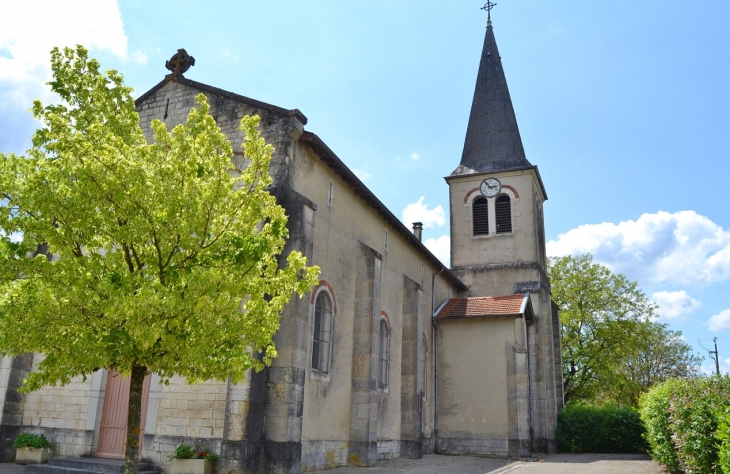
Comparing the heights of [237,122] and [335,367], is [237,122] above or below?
above

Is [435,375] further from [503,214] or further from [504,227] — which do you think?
[503,214]

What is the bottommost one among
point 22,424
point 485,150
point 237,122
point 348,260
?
point 22,424

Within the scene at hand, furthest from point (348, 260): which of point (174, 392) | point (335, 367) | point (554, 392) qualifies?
point (554, 392)

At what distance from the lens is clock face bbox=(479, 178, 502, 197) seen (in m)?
26.1

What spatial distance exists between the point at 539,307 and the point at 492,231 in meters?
4.32

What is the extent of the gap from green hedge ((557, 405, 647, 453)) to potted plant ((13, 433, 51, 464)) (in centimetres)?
1746

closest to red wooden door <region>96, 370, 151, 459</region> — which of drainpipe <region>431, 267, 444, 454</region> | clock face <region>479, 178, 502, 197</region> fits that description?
drainpipe <region>431, 267, 444, 454</region>

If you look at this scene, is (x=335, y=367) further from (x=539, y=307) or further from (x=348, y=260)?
(x=539, y=307)

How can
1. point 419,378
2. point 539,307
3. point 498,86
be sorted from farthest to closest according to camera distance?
point 498,86 → point 539,307 → point 419,378

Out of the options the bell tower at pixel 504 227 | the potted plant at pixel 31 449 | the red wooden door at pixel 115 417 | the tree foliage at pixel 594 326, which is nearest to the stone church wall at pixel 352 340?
the red wooden door at pixel 115 417

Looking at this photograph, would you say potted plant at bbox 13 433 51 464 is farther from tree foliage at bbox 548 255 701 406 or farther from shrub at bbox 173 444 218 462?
tree foliage at bbox 548 255 701 406

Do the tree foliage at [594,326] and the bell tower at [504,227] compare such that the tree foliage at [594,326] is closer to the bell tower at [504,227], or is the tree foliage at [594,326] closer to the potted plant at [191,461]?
the bell tower at [504,227]

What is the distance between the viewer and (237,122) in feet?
41.0

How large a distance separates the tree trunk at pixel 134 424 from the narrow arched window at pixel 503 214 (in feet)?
67.6
